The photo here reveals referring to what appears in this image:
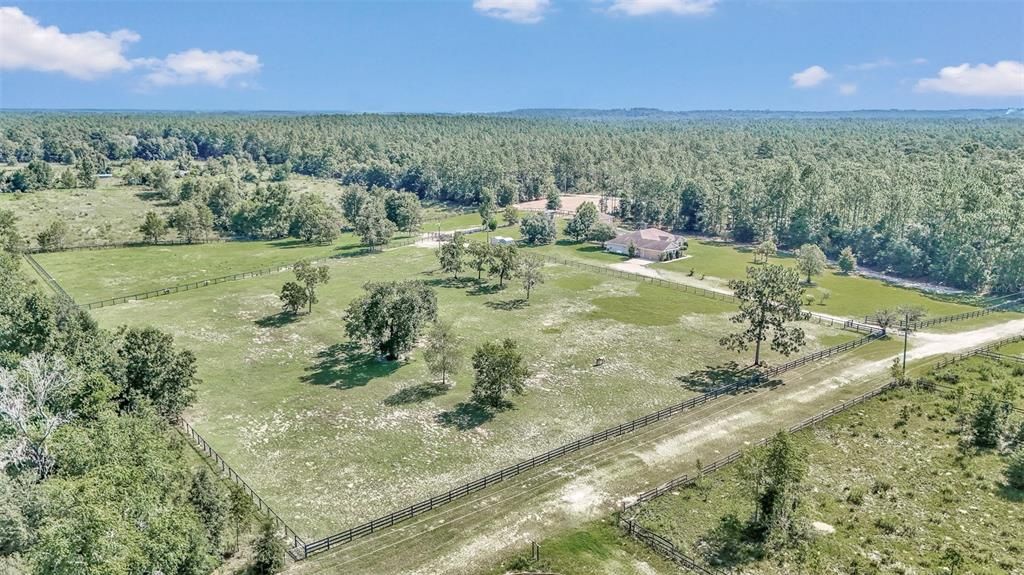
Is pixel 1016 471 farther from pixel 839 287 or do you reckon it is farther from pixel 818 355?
pixel 839 287

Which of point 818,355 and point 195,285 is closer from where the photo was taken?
point 818,355

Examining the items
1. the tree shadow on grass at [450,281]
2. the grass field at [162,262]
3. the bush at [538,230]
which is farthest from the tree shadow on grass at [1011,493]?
the grass field at [162,262]

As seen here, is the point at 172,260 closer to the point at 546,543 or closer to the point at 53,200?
the point at 53,200

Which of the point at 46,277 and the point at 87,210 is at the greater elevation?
the point at 87,210

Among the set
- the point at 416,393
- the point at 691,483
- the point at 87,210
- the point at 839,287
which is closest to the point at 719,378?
the point at 691,483

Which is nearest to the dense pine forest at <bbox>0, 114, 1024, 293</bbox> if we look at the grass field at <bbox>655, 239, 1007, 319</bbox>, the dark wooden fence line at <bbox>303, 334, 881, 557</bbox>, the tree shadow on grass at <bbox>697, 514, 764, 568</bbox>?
the grass field at <bbox>655, 239, 1007, 319</bbox>

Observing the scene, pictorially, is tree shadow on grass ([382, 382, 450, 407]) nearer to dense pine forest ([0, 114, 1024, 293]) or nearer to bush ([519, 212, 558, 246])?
bush ([519, 212, 558, 246])
